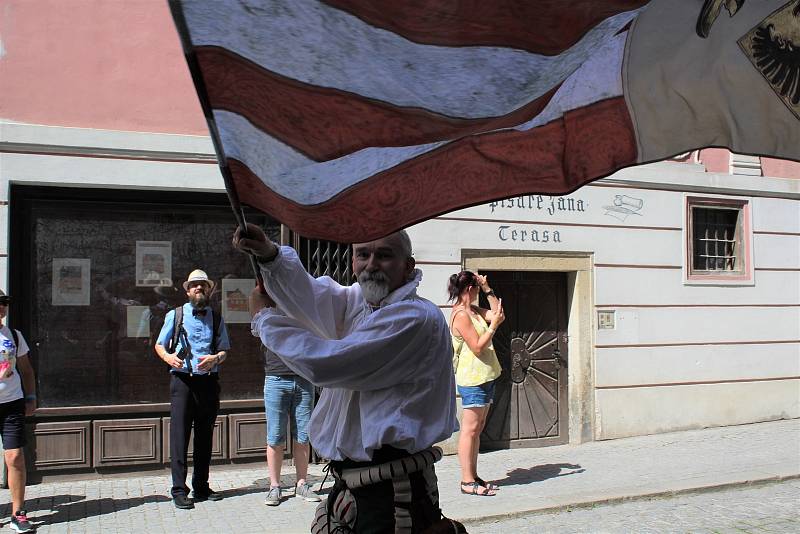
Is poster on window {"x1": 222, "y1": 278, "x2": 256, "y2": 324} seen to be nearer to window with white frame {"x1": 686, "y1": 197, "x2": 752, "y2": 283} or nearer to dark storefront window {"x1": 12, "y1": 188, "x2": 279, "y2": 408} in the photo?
dark storefront window {"x1": 12, "y1": 188, "x2": 279, "y2": 408}

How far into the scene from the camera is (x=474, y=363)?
714 cm

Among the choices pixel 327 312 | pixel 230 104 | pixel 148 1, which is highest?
pixel 148 1

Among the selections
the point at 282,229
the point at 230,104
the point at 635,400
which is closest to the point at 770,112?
the point at 230,104

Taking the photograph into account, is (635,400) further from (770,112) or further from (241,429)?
(770,112)

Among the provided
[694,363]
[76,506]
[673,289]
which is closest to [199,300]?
[76,506]

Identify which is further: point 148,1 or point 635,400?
point 635,400

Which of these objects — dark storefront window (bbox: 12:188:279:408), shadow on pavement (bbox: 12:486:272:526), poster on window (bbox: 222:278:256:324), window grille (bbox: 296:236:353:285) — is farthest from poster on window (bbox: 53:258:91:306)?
window grille (bbox: 296:236:353:285)

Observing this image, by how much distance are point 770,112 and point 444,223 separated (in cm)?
688

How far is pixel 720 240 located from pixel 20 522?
9416mm

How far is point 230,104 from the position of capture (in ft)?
6.63

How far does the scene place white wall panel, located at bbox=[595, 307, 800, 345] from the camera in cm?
1020

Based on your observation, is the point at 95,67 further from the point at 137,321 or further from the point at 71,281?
the point at 137,321

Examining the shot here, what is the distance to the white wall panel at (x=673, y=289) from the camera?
1014cm

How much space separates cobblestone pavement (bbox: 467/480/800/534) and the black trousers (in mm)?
2460
